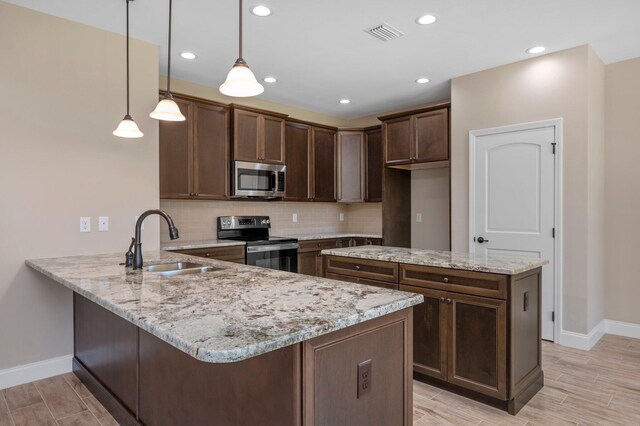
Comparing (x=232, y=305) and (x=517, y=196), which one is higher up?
(x=517, y=196)

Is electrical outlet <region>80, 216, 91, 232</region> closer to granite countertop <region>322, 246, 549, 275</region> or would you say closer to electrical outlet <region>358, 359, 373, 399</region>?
granite countertop <region>322, 246, 549, 275</region>

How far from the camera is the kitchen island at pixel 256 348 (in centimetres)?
115

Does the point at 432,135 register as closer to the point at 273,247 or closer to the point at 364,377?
the point at 273,247

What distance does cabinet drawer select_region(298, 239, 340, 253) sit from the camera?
4867mm

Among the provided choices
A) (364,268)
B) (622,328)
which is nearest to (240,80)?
(364,268)

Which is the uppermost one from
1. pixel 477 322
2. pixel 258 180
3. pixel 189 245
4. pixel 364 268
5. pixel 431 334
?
pixel 258 180

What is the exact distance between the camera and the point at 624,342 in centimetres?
367

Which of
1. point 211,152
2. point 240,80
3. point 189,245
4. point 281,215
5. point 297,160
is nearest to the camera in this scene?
point 240,80

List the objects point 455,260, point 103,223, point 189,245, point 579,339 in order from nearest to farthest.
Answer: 1. point 455,260
2. point 103,223
3. point 579,339
4. point 189,245

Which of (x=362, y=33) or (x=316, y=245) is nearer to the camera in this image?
(x=362, y=33)

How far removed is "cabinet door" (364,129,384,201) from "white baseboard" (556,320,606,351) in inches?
104

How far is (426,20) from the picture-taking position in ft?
9.80

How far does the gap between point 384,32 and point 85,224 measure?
111 inches

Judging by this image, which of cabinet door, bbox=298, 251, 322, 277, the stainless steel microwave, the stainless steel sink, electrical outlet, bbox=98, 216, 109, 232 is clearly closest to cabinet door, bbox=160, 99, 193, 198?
the stainless steel microwave
